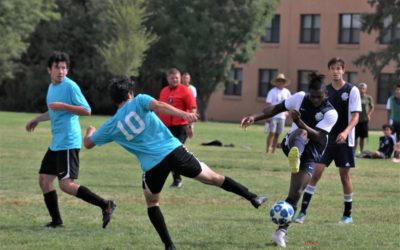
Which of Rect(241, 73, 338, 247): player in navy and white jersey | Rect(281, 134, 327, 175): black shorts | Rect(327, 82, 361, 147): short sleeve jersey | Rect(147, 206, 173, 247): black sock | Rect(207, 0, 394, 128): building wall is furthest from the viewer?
Rect(207, 0, 394, 128): building wall

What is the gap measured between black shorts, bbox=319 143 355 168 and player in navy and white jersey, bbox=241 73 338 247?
3.78 ft

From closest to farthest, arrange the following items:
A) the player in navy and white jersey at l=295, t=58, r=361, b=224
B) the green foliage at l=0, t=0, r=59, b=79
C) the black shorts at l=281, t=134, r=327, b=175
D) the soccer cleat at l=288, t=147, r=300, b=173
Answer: the soccer cleat at l=288, t=147, r=300, b=173, the black shorts at l=281, t=134, r=327, b=175, the player in navy and white jersey at l=295, t=58, r=361, b=224, the green foliage at l=0, t=0, r=59, b=79

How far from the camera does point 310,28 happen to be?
2202 inches

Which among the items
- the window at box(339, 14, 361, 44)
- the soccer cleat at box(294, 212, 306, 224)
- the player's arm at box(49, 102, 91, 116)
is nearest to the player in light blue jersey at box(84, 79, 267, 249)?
the player's arm at box(49, 102, 91, 116)

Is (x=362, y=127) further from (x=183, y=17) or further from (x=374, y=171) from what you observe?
(x=183, y=17)

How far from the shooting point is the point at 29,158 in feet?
61.8

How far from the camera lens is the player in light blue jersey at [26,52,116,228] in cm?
955

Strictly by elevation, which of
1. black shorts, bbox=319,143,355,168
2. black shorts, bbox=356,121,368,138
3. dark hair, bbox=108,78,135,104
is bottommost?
black shorts, bbox=356,121,368,138

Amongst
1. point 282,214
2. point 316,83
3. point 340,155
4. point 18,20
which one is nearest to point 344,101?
point 340,155

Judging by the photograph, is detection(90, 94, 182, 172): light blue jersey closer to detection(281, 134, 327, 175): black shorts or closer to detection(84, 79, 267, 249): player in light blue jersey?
detection(84, 79, 267, 249): player in light blue jersey

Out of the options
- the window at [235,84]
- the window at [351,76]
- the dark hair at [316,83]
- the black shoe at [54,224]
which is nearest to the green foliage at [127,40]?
the window at [235,84]

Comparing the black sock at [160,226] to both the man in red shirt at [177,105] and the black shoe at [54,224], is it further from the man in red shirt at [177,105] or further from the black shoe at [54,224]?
the man in red shirt at [177,105]

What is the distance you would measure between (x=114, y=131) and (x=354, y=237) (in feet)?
9.68

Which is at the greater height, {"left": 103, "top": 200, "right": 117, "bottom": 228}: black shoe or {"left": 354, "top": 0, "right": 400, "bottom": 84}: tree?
{"left": 354, "top": 0, "right": 400, "bottom": 84}: tree
